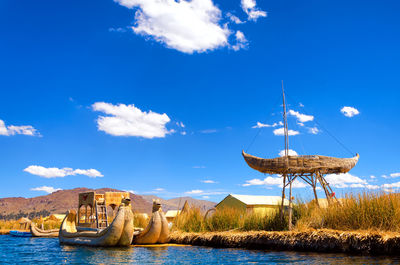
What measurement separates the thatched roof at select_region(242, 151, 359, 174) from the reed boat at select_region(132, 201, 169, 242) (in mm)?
5414

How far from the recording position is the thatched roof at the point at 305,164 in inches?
627

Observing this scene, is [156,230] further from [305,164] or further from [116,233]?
[305,164]

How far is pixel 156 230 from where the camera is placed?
60.3 feet

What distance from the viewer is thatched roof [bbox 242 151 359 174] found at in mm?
15938

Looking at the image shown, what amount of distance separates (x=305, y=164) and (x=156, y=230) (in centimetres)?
770

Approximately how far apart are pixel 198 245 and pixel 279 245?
4.89 meters

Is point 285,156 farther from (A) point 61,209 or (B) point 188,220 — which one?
(A) point 61,209

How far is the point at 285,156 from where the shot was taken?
53.1 ft

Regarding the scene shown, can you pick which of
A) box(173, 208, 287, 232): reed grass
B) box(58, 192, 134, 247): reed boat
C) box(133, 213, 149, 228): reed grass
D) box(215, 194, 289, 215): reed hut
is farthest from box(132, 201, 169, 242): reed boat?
box(215, 194, 289, 215): reed hut

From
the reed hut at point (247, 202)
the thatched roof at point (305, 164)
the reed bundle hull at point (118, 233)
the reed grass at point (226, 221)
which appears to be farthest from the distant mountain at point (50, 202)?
the thatched roof at point (305, 164)

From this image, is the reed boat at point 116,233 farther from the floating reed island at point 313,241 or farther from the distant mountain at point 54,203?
the distant mountain at point 54,203

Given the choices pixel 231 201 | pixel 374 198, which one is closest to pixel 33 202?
pixel 231 201

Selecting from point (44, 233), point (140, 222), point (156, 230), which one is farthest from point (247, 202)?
point (44, 233)

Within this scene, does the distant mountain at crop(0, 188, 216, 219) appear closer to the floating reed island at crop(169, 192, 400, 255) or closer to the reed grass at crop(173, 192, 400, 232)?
the reed grass at crop(173, 192, 400, 232)
